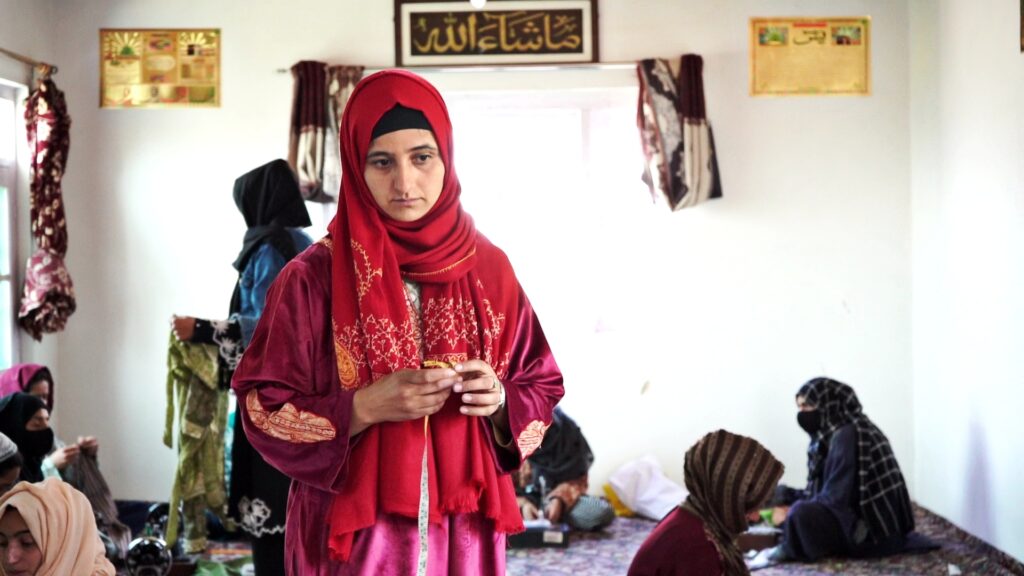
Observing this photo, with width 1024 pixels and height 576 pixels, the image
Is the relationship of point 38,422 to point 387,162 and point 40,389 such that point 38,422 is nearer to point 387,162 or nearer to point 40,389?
point 40,389

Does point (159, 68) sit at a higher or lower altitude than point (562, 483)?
higher

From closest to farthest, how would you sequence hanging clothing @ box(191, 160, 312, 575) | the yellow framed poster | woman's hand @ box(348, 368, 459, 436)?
woman's hand @ box(348, 368, 459, 436) < hanging clothing @ box(191, 160, 312, 575) < the yellow framed poster

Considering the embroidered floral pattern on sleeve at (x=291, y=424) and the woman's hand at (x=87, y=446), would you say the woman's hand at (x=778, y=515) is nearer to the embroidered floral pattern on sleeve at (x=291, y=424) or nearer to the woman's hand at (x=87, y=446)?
the woman's hand at (x=87, y=446)

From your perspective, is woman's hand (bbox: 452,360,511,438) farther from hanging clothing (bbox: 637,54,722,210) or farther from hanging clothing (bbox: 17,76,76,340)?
hanging clothing (bbox: 17,76,76,340)

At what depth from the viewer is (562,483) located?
16.7 feet

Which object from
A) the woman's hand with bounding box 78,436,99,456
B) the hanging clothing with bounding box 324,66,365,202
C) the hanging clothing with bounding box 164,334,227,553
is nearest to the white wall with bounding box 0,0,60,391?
the woman's hand with bounding box 78,436,99,456

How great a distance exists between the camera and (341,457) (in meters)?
1.46

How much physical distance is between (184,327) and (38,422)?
1275mm

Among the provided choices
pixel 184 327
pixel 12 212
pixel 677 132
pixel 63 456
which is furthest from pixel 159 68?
pixel 184 327

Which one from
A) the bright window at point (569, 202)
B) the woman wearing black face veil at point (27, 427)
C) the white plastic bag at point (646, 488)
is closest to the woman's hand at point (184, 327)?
the woman wearing black face veil at point (27, 427)

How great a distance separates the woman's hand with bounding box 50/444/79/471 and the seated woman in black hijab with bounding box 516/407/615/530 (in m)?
1.88

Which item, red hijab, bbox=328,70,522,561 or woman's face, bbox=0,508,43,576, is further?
woman's face, bbox=0,508,43,576

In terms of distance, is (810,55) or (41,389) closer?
(41,389)

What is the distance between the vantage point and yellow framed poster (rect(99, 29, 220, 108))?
5.42m
